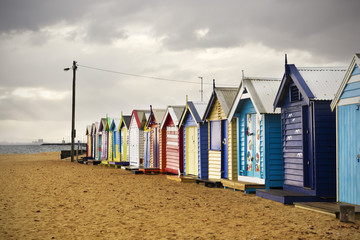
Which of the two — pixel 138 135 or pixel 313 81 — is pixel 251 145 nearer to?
pixel 313 81

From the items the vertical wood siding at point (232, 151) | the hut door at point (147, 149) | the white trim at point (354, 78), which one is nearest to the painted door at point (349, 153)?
the white trim at point (354, 78)

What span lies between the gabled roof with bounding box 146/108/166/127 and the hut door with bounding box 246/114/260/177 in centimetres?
984

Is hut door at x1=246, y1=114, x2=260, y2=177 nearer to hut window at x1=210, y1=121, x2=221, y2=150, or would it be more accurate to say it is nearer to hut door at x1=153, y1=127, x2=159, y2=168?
hut window at x1=210, y1=121, x2=221, y2=150

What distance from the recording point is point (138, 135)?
95.6 ft

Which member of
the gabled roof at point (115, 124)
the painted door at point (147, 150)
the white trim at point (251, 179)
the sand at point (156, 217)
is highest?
the gabled roof at point (115, 124)

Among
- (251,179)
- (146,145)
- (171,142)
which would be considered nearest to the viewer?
(251,179)

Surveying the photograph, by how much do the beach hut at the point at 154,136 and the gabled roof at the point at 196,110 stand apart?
163 inches

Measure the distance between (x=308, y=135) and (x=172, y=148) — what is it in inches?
463

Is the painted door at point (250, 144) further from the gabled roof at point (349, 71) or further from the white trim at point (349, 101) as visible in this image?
the white trim at point (349, 101)

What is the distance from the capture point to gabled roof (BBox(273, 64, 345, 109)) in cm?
1255

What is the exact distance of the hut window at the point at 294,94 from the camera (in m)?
13.3

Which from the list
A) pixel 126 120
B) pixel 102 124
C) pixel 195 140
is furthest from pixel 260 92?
pixel 102 124

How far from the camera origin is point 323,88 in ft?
42.0

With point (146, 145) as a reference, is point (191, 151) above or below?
below
